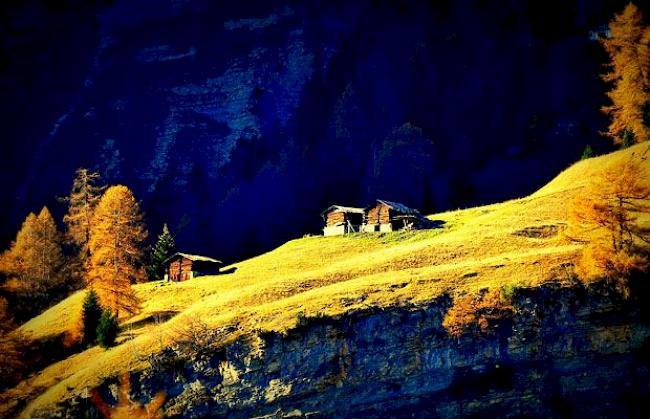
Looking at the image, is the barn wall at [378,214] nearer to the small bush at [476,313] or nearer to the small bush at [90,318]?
the small bush at [476,313]

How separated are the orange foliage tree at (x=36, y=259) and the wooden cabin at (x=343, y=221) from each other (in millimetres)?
29340

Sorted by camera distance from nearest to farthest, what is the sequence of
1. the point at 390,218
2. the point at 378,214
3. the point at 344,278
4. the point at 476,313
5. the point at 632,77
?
the point at 476,313 < the point at 344,278 < the point at 390,218 < the point at 632,77 < the point at 378,214

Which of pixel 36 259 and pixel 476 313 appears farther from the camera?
pixel 36 259

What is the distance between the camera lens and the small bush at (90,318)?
46.6 meters

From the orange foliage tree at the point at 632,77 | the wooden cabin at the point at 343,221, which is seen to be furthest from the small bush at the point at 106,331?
the orange foliage tree at the point at 632,77

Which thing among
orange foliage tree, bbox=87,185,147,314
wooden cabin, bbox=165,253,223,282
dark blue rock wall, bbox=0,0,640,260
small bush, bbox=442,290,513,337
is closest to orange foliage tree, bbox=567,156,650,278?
small bush, bbox=442,290,513,337

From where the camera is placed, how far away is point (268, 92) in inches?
3140

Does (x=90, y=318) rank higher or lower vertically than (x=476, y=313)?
higher

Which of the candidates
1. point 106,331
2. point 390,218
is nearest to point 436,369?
point 106,331

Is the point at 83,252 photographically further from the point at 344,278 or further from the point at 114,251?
the point at 344,278

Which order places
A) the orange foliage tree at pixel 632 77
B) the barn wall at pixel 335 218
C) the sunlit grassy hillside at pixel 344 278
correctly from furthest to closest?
the barn wall at pixel 335 218 < the orange foliage tree at pixel 632 77 < the sunlit grassy hillside at pixel 344 278

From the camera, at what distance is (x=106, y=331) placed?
44469 millimetres

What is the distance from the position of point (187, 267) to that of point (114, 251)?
814 cm

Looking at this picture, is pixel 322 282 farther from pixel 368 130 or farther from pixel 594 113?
pixel 594 113
